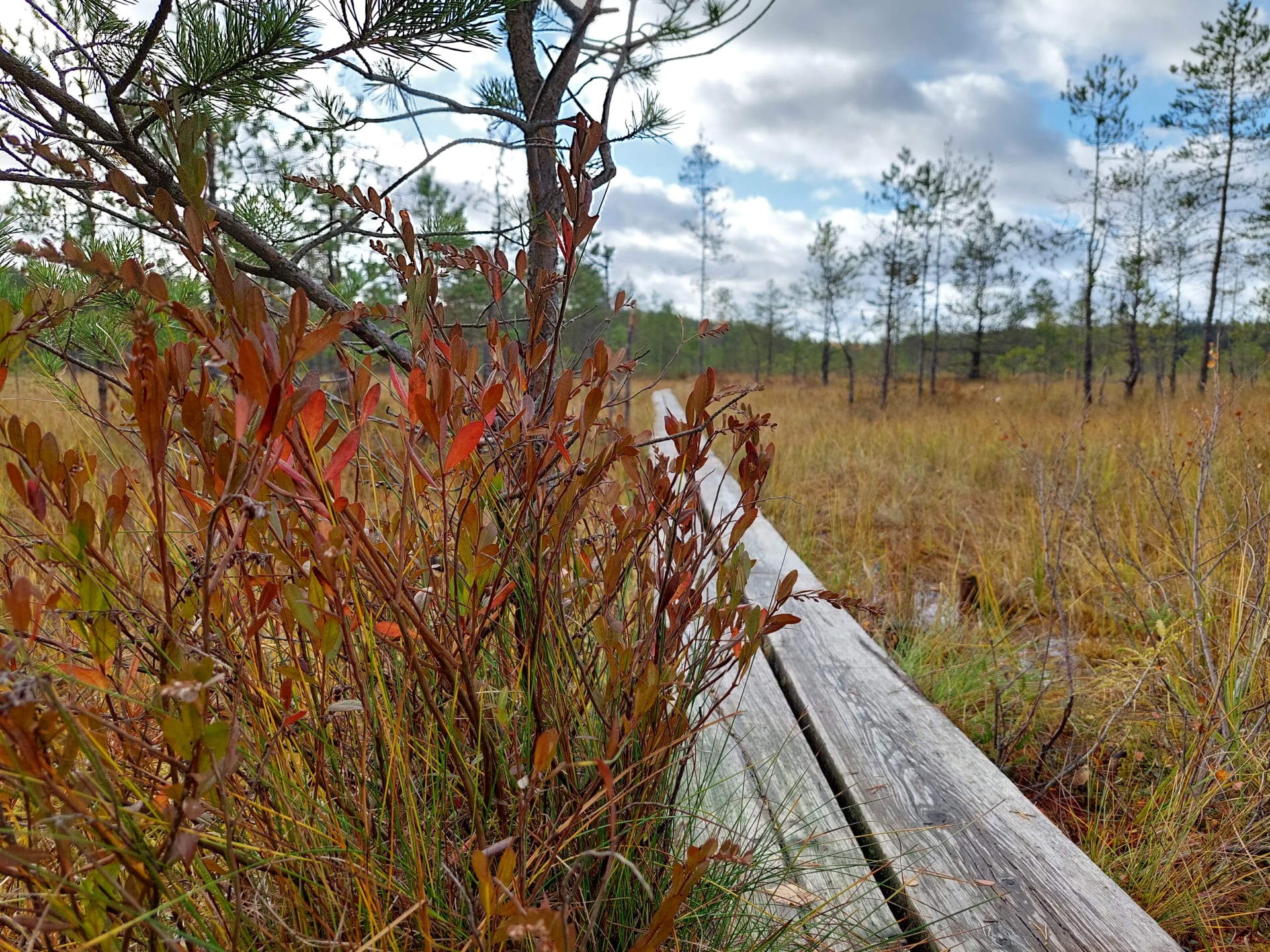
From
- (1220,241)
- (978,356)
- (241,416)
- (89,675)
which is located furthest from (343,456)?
(978,356)

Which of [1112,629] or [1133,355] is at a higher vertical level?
[1133,355]

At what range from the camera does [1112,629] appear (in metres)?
3.02

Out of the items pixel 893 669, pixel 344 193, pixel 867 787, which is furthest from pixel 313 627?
pixel 893 669

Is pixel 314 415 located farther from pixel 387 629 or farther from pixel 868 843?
pixel 868 843

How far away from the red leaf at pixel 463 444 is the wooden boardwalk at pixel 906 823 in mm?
306

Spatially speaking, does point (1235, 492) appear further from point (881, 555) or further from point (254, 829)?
point (254, 829)

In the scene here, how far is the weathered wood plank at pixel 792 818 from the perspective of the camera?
1.08 metres

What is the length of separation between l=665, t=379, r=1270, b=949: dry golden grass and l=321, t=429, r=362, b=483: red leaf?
135 centimetres

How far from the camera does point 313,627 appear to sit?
0.62m

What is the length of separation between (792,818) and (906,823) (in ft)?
0.69

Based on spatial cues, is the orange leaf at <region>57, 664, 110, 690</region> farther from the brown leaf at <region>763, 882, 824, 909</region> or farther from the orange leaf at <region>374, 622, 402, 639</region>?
the brown leaf at <region>763, 882, 824, 909</region>

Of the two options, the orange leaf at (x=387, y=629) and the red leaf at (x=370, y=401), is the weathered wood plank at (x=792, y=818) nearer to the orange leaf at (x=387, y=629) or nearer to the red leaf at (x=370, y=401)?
the orange leaf at (x=387, y=629)

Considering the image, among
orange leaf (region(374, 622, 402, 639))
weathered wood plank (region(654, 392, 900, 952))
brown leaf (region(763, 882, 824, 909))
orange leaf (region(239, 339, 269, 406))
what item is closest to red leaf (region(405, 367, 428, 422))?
orange leaf (region(239, 339, 269, 406))

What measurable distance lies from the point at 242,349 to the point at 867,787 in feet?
4.52
